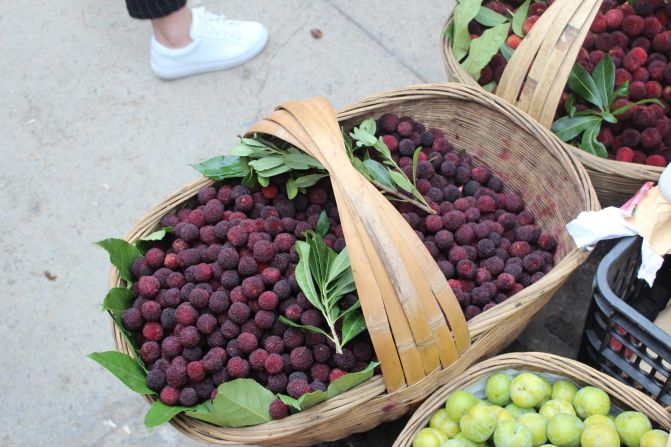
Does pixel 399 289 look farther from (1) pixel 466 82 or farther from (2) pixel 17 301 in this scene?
(2) pixel 17 301

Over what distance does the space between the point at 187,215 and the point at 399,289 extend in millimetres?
577

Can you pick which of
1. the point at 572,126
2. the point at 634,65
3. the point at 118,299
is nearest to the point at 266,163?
the point at 118,299

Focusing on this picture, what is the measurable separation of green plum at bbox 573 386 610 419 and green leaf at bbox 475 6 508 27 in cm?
102

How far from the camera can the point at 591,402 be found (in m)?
1.14

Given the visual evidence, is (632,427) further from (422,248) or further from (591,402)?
(422,248)

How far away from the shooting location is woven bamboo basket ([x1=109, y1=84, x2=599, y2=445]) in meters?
1.11

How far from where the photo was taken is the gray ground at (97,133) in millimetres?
1843

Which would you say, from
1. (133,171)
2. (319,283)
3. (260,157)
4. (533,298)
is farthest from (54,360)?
(533,298)

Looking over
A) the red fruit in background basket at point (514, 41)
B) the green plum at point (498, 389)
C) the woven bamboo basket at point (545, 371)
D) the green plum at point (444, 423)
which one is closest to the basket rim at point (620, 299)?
the woven bamboo basket at point (545, 371)

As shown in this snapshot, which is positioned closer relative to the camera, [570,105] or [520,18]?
[570,105]

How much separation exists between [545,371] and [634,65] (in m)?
0.85

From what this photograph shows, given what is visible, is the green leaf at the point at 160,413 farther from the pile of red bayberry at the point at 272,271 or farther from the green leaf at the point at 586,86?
the green leaf at the point at 586,86

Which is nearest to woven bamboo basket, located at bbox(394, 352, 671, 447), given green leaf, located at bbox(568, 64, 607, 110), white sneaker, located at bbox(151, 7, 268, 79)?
green leaf, located at bbox(568, 64, 607, 110)

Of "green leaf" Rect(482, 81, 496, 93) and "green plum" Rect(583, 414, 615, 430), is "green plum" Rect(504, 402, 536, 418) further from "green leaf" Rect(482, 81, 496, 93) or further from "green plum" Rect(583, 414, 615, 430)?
"green leaf" Rect(482, 81, 496, 93)
